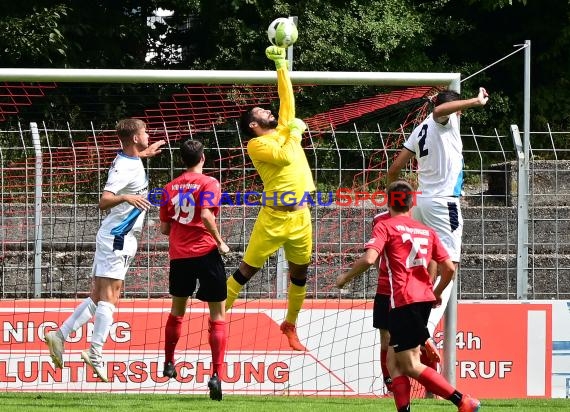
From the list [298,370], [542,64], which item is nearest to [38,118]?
[298,370]

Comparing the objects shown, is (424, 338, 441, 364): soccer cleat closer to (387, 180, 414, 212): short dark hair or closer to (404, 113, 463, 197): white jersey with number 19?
(404, 113, 463, 197): white jersey with number 19

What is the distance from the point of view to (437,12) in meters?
20.7

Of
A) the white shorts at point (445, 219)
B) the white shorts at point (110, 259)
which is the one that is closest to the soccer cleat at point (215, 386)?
the white shorts at point (110, 259)

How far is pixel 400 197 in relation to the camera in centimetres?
797

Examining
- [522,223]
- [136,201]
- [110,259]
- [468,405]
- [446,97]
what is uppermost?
[446,97]

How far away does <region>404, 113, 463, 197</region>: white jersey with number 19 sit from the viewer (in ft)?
31.8

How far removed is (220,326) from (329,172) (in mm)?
3215

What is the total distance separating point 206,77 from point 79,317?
2.28 metres

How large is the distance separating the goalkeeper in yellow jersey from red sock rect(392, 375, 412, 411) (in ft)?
6.53

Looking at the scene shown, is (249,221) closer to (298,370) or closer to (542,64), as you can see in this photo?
(298,370)

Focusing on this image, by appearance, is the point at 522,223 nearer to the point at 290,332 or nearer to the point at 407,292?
the point at 290,332

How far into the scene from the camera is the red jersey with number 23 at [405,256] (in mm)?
7902

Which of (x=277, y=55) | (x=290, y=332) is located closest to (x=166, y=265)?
(x=290, y=332)

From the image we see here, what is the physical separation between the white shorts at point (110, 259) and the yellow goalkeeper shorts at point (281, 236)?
1000mm
